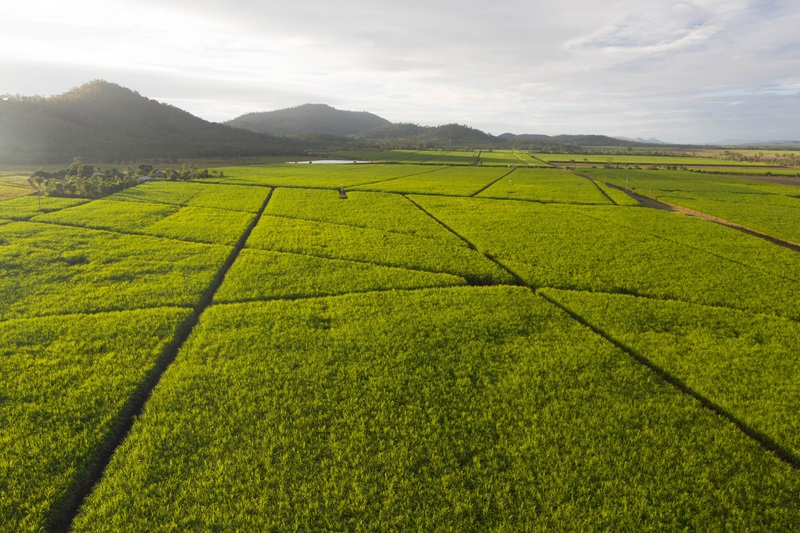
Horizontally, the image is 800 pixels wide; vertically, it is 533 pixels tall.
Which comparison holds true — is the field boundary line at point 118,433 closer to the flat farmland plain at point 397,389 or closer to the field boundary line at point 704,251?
the flat farmland plain at point 397,389

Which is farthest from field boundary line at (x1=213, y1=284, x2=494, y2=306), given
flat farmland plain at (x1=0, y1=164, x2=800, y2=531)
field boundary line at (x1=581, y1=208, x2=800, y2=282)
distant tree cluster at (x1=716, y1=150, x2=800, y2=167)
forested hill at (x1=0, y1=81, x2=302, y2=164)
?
distant tree cluster at (x1=716, y1=150, x2=800, y2=167)

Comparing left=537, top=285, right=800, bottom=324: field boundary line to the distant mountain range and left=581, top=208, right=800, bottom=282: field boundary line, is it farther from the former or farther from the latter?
the distant mountain range

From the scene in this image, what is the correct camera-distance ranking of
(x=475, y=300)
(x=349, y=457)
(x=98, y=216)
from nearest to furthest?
(x=349, y=457)
(x=475, y=300)
(x=98, y=216)

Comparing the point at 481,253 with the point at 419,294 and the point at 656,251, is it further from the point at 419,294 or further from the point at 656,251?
the point at 656,251

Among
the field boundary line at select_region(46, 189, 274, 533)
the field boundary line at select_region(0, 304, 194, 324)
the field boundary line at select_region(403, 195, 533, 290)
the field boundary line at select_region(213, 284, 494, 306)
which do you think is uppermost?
the field boundary line at select_region(403, 195, 533, 290)

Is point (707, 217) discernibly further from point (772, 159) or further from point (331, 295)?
point (772, 159)

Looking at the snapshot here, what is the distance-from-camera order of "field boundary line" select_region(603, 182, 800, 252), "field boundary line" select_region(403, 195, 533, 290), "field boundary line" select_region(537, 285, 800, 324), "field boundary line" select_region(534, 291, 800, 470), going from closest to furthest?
"field boundary line" select_region(534, 291, 800, 470)
"field boundary line" select_region(537, 285, 800, 324)
"field boundary line" select_region(403, 195, 533, 290)
"field boundary line" select_region(603, 182, 800, 252)

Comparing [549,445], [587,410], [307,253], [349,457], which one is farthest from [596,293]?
[307,253]
